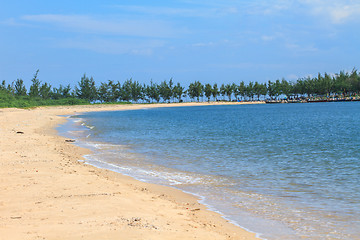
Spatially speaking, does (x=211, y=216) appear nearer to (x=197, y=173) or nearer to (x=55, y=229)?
(x=55, y=229)

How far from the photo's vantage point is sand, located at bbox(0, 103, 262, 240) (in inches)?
275

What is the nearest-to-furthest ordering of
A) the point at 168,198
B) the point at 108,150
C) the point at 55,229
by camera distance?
the point at 55,229, the point at 168,198, the point at 108,150

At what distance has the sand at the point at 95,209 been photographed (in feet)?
22.9

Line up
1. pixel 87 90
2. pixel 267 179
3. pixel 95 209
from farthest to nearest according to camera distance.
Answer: pixel 87 90, pixel 267 179, pixel 95 209

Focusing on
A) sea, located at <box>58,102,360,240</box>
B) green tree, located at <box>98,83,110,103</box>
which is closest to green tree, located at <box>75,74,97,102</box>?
green tree, located at <box>98,83,110,103</box>

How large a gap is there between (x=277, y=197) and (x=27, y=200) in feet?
25.6

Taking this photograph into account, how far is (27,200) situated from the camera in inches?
362

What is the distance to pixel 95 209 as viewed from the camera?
858cm

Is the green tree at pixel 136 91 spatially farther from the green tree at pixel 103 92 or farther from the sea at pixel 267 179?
the sea at pixel 267 179

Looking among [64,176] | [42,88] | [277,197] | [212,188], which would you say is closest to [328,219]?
[277,197]

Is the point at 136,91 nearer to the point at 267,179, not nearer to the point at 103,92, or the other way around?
the point at 103,92

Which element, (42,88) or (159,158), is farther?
(42,88)


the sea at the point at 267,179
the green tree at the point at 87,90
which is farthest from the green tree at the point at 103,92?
the sea at the point at 267,179

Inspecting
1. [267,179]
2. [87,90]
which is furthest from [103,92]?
[267,179]
